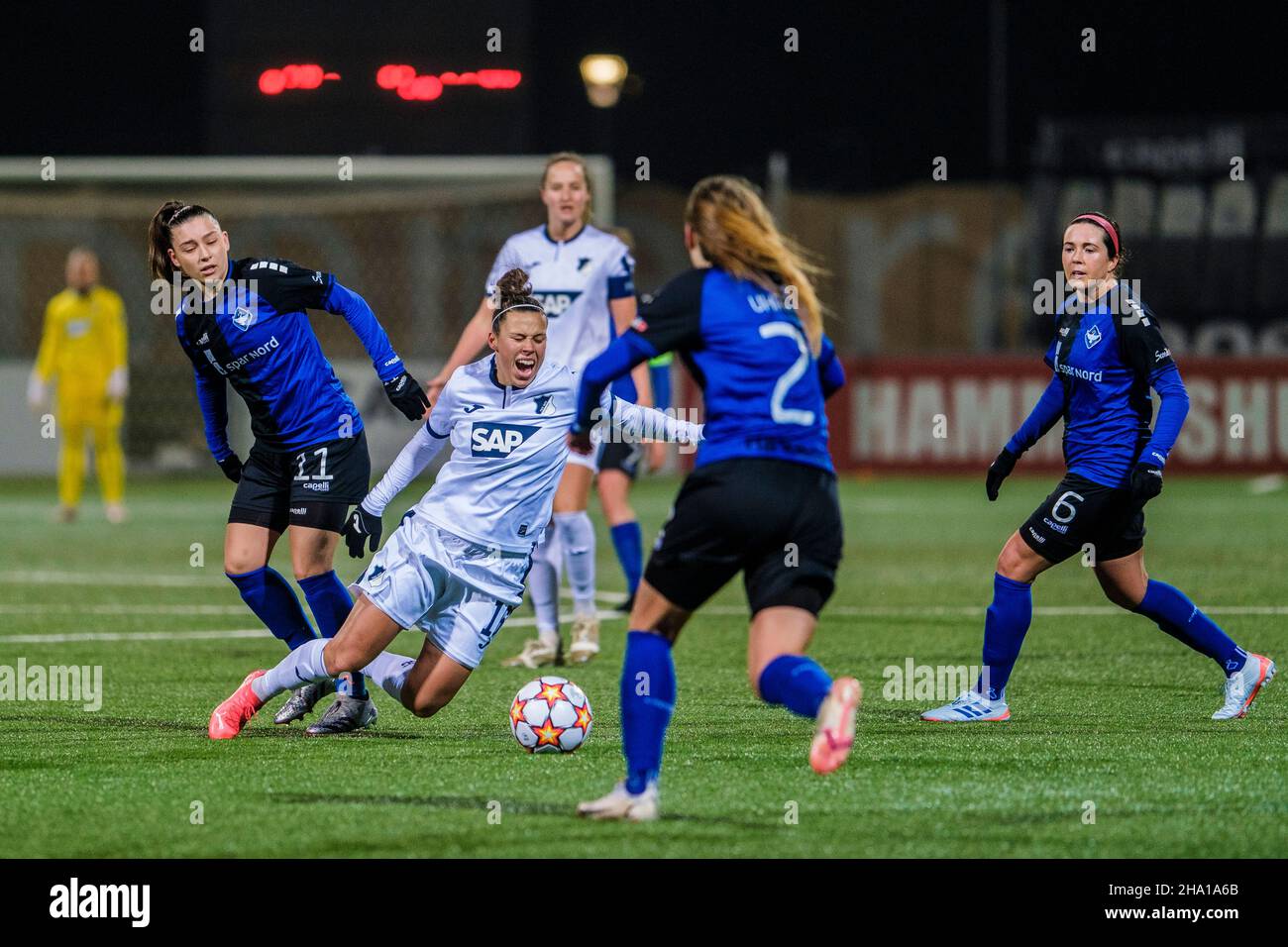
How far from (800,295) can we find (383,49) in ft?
53.0

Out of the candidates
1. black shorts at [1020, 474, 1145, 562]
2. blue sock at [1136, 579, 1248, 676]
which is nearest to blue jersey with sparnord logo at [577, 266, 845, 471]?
black shorts at [1020, 474, 1145, 562]

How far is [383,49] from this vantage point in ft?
68.7

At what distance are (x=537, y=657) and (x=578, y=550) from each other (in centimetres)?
76

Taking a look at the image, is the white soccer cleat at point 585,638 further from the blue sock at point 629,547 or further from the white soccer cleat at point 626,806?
the white soccer cleat at point 626,806

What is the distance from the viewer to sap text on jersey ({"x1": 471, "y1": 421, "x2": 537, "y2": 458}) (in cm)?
680

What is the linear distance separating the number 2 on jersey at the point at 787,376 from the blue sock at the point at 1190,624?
8.33 feet

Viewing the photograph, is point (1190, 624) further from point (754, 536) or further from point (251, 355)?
point (251, 355)

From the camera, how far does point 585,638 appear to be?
31.5ft

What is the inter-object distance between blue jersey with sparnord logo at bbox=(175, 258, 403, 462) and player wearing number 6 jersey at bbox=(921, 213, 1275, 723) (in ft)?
7.82

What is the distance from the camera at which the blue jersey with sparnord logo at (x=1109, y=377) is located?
7191mm

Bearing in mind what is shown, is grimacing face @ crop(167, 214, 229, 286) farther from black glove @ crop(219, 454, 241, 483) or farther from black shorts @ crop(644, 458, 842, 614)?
black shorts @ crop(644, 458, 842, 614)

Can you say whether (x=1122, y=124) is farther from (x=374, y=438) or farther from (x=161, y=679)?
(x=161, y=679)

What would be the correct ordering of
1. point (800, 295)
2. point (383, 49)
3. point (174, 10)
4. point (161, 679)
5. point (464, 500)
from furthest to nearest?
point (174, 10) < point (383, 49) < point (161, 679) < point (464, 500) < point (800, 295)
